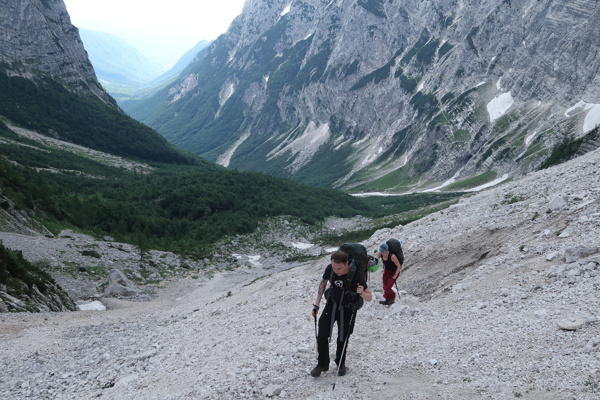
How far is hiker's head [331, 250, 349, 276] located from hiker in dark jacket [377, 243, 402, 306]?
546 centimetres

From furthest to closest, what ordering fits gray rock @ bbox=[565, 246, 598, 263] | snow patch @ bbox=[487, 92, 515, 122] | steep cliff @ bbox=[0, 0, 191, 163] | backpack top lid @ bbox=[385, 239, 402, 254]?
snow patch @ bbox=[487, 92, 515, 122] → steep cliff @ bbox=[0, 0, 191, 163] → backpack top lid @ bbox=[385, 239, 402, 254] → gray rock @ bbox=[565, 246, 598, 263]

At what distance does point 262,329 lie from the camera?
606 inches

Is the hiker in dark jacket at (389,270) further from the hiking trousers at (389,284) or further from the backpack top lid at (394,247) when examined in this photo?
the backpack top lid at (394,247)

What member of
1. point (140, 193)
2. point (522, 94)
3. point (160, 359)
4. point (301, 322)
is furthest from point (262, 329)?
point (522, 94)

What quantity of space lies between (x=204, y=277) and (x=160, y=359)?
35.8 metres

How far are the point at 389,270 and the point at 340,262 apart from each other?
626 centimetres

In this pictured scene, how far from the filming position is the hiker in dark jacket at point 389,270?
15414 mm

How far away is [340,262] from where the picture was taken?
399 inches

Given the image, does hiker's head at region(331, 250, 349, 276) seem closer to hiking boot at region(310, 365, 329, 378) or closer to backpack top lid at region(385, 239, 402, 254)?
hiking boot at region(310, 365, 329, 378)

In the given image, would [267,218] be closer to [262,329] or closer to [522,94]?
[262,329]

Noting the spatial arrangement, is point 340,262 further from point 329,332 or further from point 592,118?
point 592,118

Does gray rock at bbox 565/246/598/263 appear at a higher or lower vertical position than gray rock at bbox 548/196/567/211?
lower

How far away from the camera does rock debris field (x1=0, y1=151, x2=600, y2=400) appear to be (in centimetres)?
961

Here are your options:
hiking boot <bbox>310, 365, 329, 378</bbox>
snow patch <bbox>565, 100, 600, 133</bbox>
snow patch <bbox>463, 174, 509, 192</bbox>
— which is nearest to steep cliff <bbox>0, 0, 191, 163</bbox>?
snow patch <bbox>463, 174, 509, 192</bbox>
